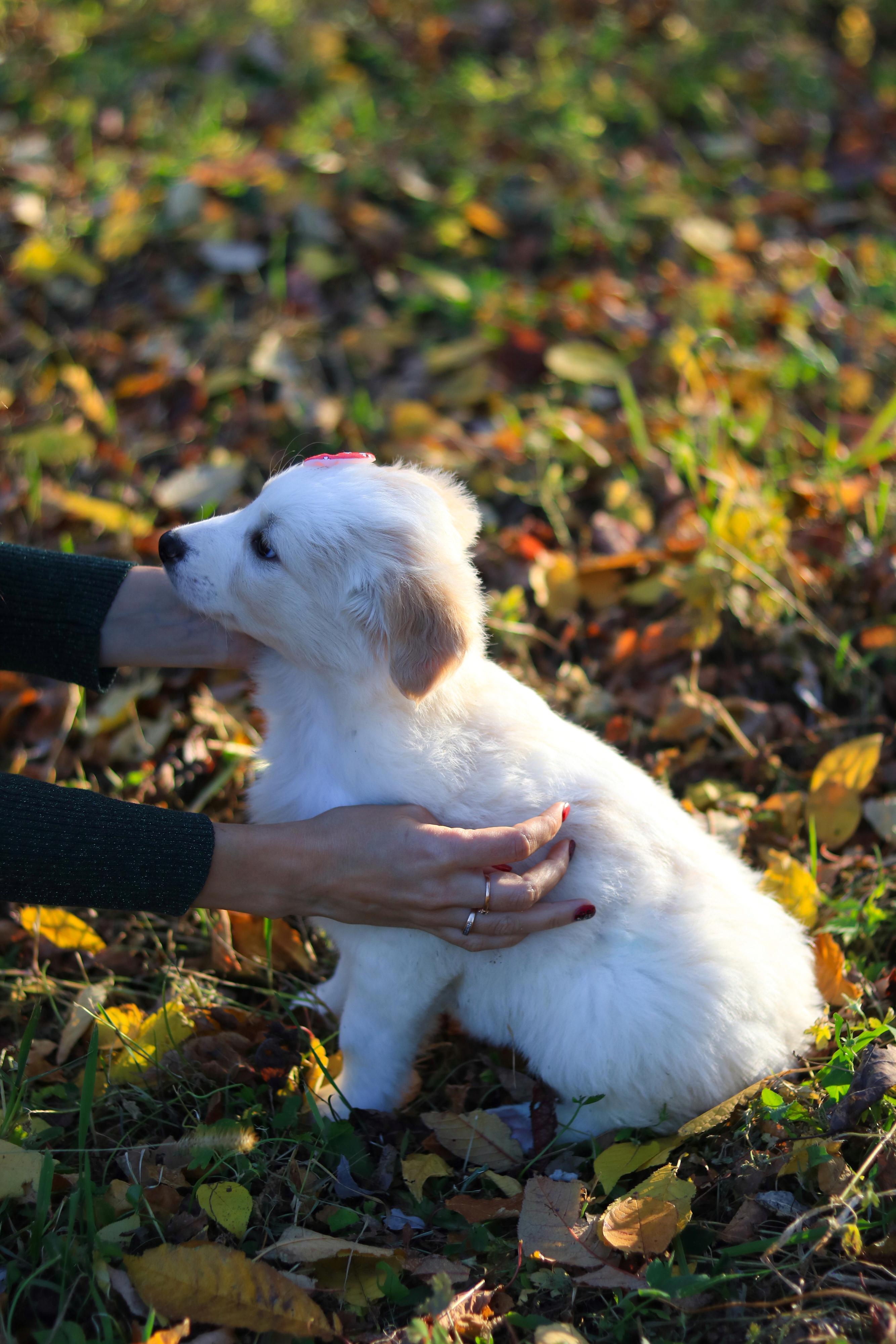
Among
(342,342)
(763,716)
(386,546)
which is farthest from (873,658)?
(342,342)

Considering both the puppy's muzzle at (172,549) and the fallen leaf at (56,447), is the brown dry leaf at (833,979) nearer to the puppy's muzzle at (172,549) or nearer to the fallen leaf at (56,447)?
the puppy's muzzle at (172,549)

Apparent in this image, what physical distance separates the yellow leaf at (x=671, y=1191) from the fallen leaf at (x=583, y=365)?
3.16 meters

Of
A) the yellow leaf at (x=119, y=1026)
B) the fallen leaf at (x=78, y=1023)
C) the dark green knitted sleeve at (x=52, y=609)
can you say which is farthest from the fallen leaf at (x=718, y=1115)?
the dark green knitted sleeve at (x=52, y=609)

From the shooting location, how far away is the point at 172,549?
7.63ft

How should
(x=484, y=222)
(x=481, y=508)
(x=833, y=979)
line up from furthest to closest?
(x=484, y=222)
(x=481, y=508)
(x=833, y=979)

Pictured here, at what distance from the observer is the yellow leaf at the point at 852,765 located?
284cm

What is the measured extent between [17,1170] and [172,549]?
134 cm

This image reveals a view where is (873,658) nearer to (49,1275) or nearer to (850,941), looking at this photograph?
(850,941)

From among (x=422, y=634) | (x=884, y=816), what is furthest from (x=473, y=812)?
(x=884, y=816)

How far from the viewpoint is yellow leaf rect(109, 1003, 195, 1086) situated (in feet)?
7.61

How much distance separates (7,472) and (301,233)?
1.89 m

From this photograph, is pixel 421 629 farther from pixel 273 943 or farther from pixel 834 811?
pixel 834 811

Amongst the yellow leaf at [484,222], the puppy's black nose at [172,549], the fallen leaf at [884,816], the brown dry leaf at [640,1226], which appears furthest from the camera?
the yellow leaf at [484,222]

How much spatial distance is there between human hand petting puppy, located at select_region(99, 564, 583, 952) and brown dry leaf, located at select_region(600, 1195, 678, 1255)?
1.79 feet
